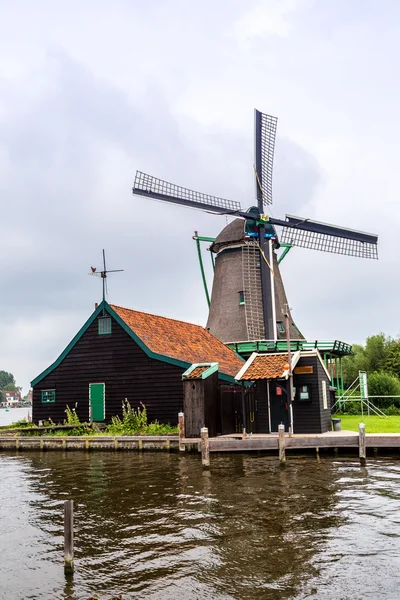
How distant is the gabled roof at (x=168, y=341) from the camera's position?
29906 millimetres

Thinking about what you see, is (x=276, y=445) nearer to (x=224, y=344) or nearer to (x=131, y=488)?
(x=131, y=488)

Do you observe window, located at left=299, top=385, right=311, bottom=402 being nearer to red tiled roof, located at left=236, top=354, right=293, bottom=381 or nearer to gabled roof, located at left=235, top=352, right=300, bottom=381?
gabled roof, located at left=235, top=352, right=300, bottom=381

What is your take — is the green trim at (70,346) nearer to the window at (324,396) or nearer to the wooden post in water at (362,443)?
the window at (324,396)

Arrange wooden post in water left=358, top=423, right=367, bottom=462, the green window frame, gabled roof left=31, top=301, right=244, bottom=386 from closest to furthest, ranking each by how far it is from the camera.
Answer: wooden post in water left=358, top=423, right=367, bottom=462 < gabled roof left=31, top=301, right=244, bottom=386 < the green window frame

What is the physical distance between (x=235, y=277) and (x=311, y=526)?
1116 inches

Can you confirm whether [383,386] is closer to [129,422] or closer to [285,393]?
[285,393]

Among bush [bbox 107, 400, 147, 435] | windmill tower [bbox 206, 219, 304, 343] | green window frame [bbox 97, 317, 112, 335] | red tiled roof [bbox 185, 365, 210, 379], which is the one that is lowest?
bush [bbox 107, 400, 147, 435]

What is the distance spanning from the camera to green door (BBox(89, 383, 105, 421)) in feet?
101

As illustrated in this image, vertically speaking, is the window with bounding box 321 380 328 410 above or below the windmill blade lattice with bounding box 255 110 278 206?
below

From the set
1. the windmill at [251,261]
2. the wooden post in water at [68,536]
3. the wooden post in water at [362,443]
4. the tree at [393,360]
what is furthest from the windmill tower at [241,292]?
the wooden post in water at [68,536]

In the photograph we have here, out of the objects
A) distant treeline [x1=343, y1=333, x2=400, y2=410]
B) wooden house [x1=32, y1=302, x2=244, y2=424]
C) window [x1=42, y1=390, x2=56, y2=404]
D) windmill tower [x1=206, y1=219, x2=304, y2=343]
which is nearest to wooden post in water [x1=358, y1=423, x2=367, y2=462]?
wooden house [x1=32, y1=302, x2=244, y2=424]

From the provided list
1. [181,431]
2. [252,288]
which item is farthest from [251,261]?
[181,431]

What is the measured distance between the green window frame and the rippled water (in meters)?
11.1

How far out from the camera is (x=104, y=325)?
31.1 metres
